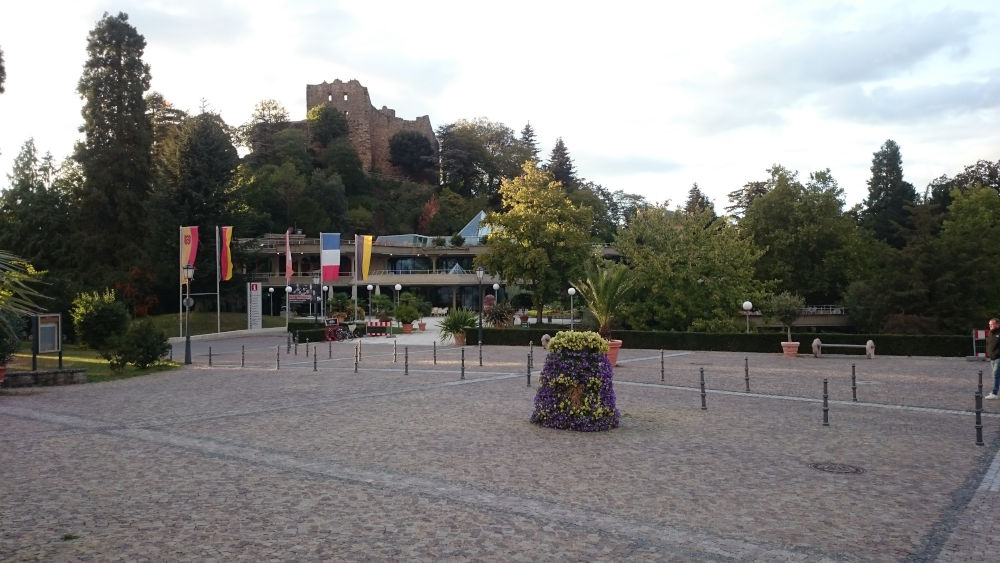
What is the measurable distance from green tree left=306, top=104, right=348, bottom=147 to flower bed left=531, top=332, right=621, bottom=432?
93.0 meters

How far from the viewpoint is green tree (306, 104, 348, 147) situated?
10075 centimetres

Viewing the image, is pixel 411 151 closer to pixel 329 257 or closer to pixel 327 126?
pixel 327 126

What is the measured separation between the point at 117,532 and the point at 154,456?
11.1 feet

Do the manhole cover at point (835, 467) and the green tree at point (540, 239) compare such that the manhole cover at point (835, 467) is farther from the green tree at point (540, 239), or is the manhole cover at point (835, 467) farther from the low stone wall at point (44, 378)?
the green tree at point (540, 239)

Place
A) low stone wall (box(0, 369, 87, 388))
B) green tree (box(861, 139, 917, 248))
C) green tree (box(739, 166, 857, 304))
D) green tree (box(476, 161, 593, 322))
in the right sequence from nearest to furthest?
low stone wall (box(0, 369, 87, 388)) → green tree (box(476, 161, 593, 322)) → green tree (box(739, 166, 857, 304)) → green tree (box(861, 139, 917, 248))

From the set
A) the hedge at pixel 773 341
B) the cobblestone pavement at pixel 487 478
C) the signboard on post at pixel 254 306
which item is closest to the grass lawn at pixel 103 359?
the signboard on post at pixel 254 306

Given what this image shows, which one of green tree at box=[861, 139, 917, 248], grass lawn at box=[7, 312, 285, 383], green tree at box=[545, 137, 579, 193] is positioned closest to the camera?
grass lawn at box=[7, 312, 285, 383]

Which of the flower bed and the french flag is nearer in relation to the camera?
the flower bed

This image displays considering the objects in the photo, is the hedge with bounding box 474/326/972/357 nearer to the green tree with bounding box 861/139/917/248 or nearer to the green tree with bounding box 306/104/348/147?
the green tree with bounding box 861/139/917/248

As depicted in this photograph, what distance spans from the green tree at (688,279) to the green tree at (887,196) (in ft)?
117

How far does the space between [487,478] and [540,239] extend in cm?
3370

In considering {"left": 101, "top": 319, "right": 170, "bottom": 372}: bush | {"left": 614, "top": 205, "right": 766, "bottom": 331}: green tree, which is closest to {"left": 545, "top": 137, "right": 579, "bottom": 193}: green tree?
{"left": 614, "top": 205, "right": 766, "bottom": 331}: green tree

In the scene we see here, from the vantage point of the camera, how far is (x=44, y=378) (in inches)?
717

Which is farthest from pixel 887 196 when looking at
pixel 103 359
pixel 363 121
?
pixel 103 359
